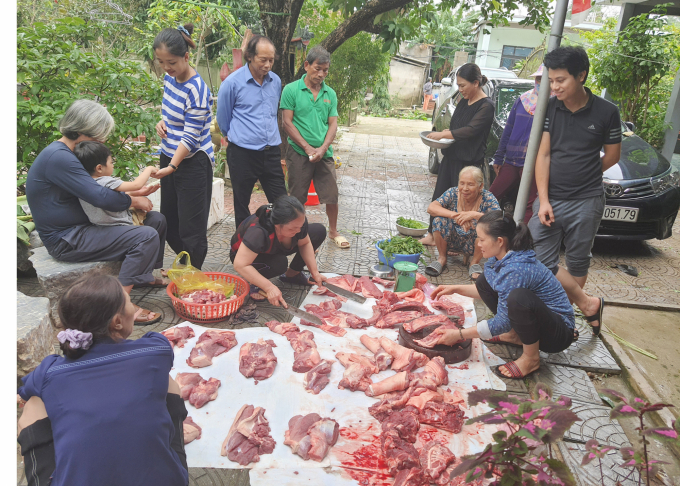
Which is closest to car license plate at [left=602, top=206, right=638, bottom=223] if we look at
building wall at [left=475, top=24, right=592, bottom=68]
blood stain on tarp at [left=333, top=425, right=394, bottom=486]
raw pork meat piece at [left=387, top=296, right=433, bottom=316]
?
raw pork meat piece at [left=387, top=296, right=433, bottom=316]

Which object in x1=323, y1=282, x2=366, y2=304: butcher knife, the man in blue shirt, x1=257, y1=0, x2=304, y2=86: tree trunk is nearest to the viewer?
x1=323, y1=282, x2=366, y2=304: butcher knife

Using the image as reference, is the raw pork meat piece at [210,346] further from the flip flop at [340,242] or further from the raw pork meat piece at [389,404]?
the flip flop at [340,242]

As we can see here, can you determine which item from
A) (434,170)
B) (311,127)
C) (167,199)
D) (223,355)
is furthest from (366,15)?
(223,355)

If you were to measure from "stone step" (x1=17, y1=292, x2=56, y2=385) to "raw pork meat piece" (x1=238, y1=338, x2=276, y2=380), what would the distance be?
3.84ft

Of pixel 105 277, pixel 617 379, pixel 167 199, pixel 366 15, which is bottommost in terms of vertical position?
pixel 617 379

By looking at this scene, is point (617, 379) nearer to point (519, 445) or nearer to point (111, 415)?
point (519, 445)

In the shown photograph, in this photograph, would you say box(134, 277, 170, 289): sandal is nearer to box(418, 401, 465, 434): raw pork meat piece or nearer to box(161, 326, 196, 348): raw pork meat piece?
box(161, 326, 196, 348): raw pork meat piece

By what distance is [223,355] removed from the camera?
3.23 meters

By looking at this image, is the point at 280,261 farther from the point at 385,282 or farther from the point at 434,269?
the point at 434,269

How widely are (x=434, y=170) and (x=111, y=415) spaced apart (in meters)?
8.56

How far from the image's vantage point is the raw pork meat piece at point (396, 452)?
7.72 ft

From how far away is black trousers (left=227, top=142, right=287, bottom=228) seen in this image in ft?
15.3

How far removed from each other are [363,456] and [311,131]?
144 inches

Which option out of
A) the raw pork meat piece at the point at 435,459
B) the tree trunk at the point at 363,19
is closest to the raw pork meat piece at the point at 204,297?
the raw pork meat piece at the point at 435,459
